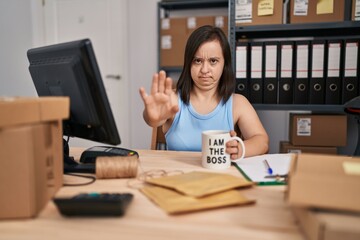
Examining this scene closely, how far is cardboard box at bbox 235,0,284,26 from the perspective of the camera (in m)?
1.91

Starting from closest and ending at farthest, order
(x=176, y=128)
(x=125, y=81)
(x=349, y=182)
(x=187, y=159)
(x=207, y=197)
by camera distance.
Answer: (x=349, y=182)
(x=207, y=197)
(x=187, y=159)
(x=176, y=128)
(x=125, y=81)

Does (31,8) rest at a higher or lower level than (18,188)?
higher

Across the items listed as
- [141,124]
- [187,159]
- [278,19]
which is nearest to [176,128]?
[187,159]

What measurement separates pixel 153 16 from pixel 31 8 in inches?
50.4

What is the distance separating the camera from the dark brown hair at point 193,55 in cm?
137

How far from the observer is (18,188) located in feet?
1.80

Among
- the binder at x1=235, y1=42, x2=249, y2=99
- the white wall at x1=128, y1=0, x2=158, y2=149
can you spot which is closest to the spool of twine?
the binder at x1=235, y1=42, x2=249, y2=99

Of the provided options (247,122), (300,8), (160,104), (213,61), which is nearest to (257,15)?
(300,8)

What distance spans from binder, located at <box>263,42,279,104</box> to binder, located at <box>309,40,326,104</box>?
8.2 inches

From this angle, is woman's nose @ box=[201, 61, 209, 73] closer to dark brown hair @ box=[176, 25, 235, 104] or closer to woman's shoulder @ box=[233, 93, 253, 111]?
dark brown hair @ box=[176, 25, 235, 104]

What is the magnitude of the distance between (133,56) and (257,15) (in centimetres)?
147

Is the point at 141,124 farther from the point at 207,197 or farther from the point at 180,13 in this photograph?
the point at 207,197

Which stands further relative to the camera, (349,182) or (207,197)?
(207,197)

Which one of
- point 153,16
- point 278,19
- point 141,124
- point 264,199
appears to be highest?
point 153,16
